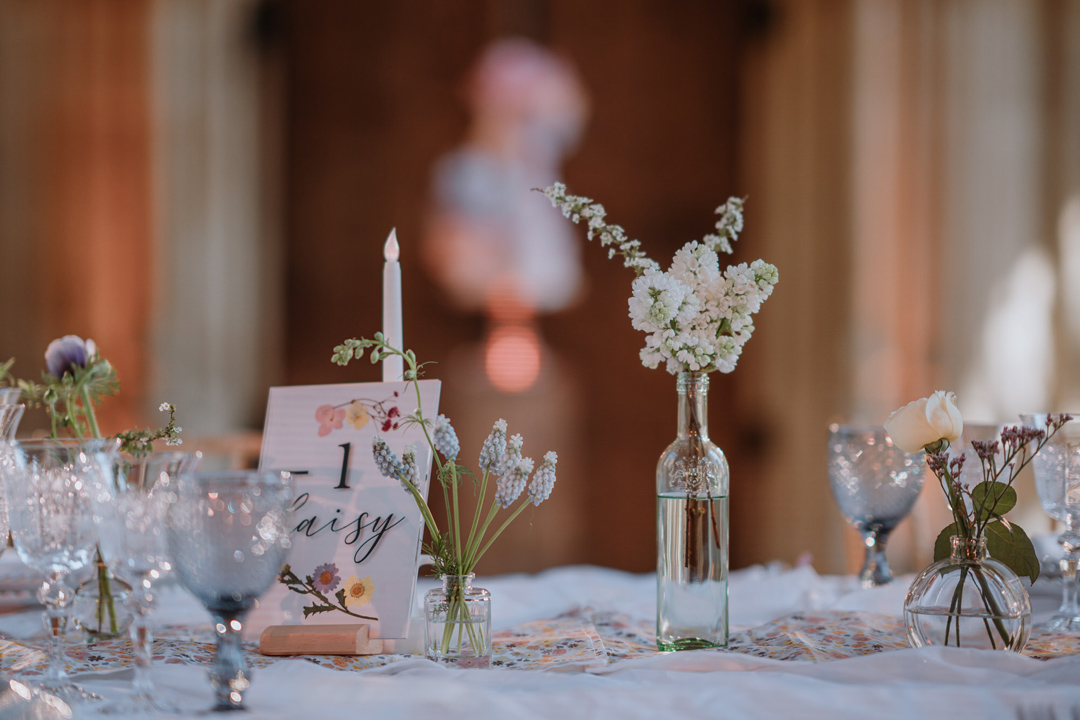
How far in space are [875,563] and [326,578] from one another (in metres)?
0.70

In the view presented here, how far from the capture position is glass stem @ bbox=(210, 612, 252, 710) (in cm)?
68

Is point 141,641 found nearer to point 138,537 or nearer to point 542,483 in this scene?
point 138,537

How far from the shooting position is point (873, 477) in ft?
3.50

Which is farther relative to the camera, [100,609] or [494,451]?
[100,609]

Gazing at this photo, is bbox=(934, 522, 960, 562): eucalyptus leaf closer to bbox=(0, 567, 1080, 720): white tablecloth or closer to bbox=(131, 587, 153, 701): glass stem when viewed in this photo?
bbox=(0, 567, 1080, 720): white tablecloth

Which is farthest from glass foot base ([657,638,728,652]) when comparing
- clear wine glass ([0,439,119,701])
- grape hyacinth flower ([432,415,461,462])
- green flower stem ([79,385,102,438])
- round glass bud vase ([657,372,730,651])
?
green flower stem ([79,385,102,438])

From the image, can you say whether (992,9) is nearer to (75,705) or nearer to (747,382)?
(747,382)

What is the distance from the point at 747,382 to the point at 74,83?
2.70m

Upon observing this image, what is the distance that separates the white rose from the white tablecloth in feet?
0.62

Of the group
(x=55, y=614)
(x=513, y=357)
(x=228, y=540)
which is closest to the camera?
(x=228, y=540)

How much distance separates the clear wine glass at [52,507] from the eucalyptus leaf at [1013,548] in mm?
804

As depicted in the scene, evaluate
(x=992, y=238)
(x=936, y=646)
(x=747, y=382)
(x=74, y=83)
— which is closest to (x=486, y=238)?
(x=747, y=382)

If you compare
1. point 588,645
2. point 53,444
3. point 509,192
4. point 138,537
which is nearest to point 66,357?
point 53,444

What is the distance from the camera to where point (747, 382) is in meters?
3.67
